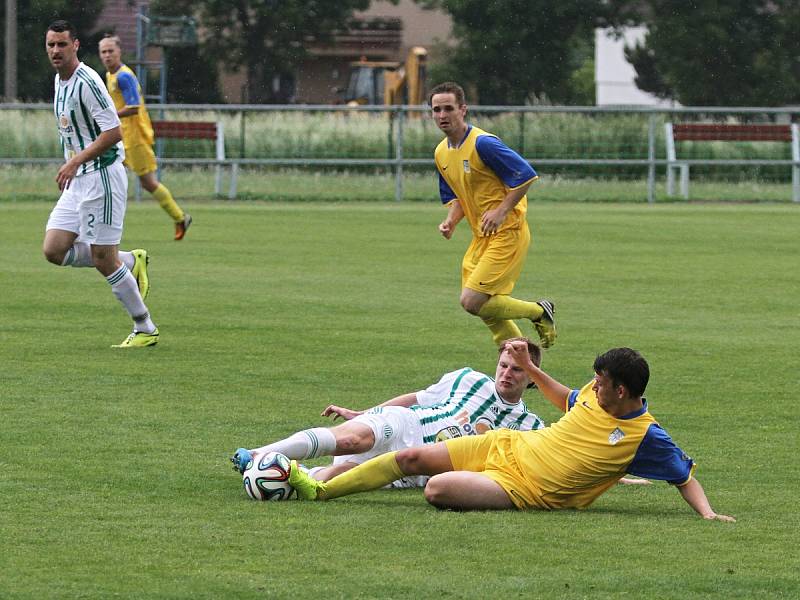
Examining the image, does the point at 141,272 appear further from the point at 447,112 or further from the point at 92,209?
→ the point at 447,112

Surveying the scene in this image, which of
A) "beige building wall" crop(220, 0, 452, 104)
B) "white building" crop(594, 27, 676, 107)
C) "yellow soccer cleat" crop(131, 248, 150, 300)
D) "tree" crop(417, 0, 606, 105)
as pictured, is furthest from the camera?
"beige building wall" crop(220, 0, 452, 104)

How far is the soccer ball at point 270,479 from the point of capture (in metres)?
6.79

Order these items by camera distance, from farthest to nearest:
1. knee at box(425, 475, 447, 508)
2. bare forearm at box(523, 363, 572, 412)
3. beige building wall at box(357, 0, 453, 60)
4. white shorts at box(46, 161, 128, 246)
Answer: beige building wall at box(357, 0, 453, 60) → white shorts at box(46, 161, 128, 246) → bare forearm at box(523, 363, 572, 412) → knee at box(425, 475, 447, 508)

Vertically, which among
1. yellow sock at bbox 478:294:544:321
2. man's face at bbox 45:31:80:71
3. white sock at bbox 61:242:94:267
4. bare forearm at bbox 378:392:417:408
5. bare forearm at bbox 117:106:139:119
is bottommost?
bare forearm at bbox 378:392:417:408

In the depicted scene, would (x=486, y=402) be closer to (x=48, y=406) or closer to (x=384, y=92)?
(x=48, y=406)

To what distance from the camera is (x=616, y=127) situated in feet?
96.6

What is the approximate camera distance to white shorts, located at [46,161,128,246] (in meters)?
11.4

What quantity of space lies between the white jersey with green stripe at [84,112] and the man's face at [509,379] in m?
4.67

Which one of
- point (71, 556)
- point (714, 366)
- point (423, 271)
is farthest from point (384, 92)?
point (71, 556)

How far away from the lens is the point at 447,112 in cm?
1021

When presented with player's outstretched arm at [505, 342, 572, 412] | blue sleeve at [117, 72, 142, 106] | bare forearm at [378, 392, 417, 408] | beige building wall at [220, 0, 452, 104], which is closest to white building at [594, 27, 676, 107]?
beige building wall at [220, 0, 452, 104]

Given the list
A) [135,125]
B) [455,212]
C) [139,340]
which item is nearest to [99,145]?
[139,340]

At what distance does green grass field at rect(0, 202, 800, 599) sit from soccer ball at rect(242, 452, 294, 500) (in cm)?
9

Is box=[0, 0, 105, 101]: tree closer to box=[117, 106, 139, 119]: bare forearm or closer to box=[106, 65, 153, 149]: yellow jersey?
box=[106, 65, 153, 149]: yellow jersey
